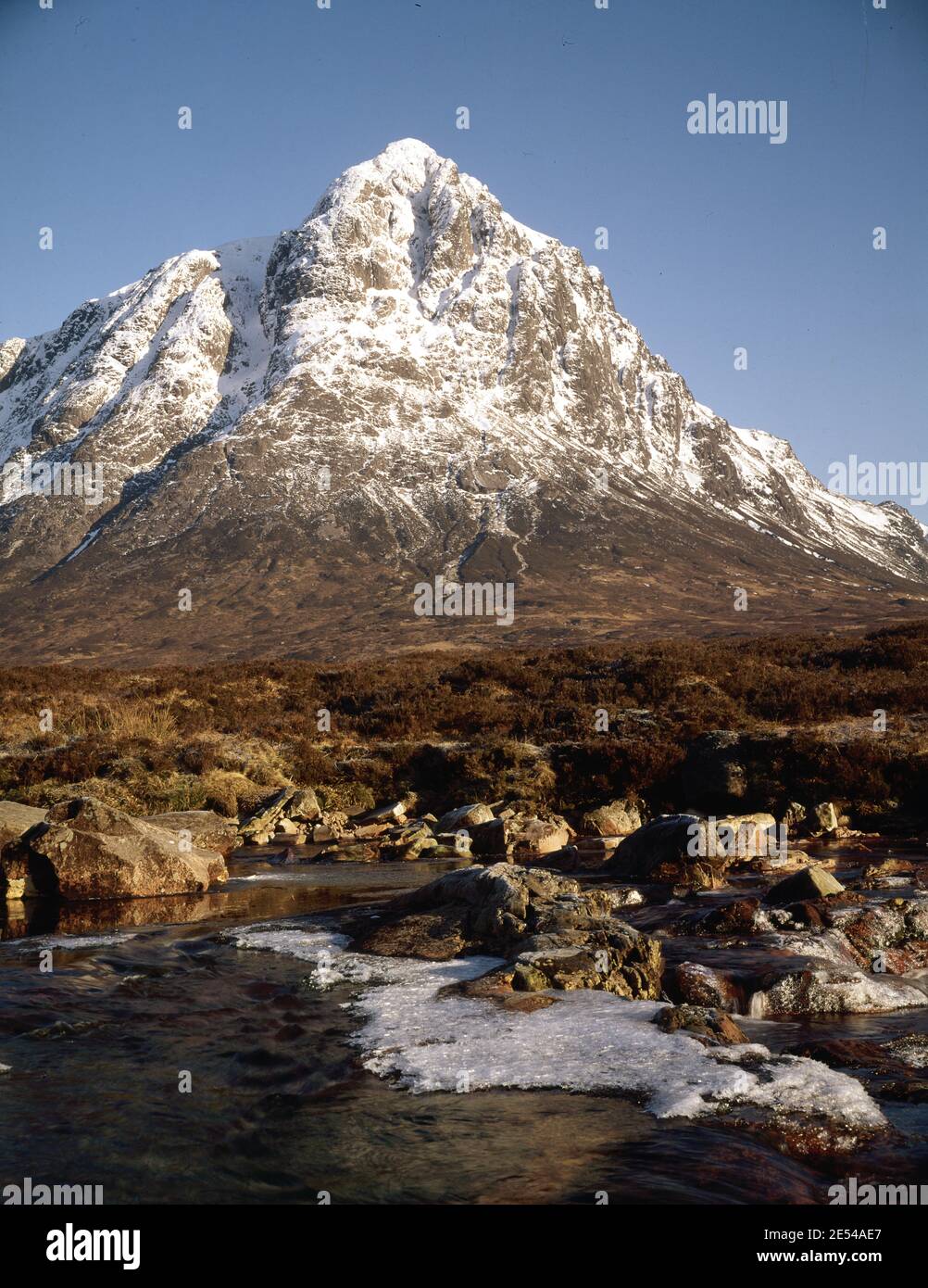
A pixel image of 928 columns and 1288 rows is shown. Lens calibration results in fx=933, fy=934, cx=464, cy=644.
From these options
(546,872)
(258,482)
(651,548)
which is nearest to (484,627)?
(651,548)

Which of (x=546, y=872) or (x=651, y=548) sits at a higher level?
(x=651, y=548)

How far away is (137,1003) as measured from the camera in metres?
9.89

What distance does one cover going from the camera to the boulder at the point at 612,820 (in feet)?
67.7

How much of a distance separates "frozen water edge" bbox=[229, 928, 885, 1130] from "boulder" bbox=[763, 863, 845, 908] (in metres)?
4.76

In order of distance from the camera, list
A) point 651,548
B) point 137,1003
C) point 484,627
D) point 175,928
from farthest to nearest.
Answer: point 651,548 < point 484,627 < point 175,928 < point 137,1003

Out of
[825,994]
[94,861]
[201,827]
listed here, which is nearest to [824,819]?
[825,994]

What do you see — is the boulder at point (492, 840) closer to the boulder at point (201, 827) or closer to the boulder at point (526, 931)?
the boulder at point (526, 931)

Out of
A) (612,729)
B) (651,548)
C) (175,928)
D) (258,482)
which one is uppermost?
(258,482)

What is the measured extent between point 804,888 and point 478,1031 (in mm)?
6568

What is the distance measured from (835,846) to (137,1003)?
543 inches

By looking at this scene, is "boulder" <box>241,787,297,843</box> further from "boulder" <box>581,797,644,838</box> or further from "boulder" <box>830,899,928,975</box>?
"boulder" <box>830,899,928,975</box>

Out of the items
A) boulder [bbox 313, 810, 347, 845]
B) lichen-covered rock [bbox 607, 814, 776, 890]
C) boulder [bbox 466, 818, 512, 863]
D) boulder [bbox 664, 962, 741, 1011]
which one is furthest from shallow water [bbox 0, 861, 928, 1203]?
boulder [bbox 313, 810, 347, 845]

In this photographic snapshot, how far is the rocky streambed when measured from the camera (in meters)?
6.38
